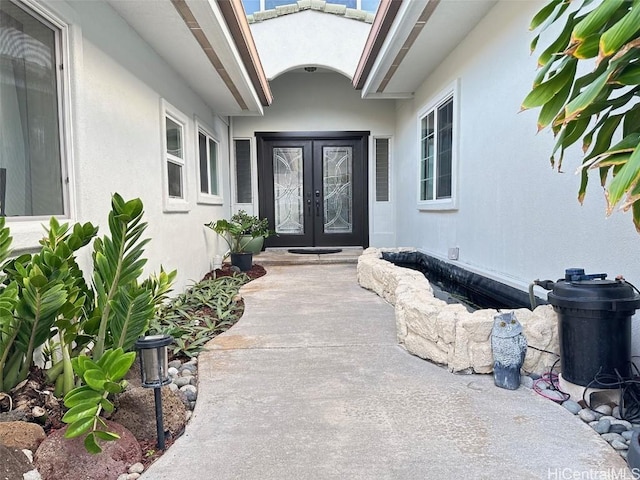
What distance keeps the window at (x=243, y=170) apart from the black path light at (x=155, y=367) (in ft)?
20.7

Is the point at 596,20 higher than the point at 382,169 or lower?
lower

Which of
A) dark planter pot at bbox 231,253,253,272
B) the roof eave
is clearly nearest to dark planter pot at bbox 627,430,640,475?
the roof eave

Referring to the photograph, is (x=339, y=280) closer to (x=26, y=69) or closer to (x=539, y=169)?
(x=539, y=169)

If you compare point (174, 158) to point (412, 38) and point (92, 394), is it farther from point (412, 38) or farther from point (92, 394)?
point (92, 394)

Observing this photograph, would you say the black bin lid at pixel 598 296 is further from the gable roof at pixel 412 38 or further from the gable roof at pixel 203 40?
the gable roof at pixel 203 40

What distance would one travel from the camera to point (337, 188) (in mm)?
7855

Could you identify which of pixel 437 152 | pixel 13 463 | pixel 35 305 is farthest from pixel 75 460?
pixel 437 152

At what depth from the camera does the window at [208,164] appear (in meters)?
5.84

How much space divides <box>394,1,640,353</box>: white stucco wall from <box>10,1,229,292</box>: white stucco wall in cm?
326

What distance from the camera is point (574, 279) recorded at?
2.05 meters

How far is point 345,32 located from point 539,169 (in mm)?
4713

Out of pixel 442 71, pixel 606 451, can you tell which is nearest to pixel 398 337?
pixel 606 451

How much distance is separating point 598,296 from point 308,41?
6.03 meters

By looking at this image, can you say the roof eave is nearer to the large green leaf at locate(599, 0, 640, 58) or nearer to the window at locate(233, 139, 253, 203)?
the window at locate(233, 139, 253, 203)
